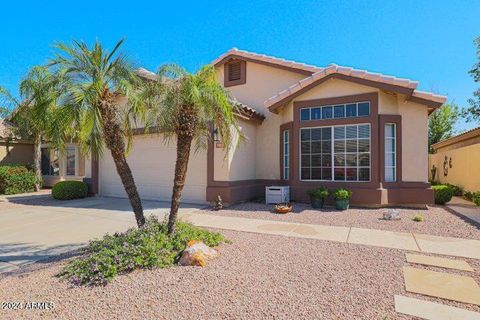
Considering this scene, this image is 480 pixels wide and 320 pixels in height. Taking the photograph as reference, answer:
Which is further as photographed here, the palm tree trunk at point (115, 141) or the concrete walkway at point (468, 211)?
the concrete walkway at point (468, 211)

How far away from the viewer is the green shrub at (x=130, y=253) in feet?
15.4

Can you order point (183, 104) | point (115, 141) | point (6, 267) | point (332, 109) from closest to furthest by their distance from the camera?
point (6, 267), point (183, 104), point (115, 141), point (332, 109)

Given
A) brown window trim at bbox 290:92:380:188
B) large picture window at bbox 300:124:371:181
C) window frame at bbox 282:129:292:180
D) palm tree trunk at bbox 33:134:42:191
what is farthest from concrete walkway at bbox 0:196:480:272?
palm tree trunk at bbox 33:134:42:191

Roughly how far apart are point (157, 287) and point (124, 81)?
4.09m

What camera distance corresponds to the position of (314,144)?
12102 millimetres

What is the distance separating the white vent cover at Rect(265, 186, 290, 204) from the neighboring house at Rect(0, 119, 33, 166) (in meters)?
18.8

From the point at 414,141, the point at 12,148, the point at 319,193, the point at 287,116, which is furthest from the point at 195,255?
the point at 12,148

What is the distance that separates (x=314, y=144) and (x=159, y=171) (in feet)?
24.9

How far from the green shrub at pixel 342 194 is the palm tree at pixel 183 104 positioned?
637 centimetres

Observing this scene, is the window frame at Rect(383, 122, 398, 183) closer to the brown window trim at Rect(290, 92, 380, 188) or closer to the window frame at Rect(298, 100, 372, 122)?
the brown window trim at Rect(290, 92, 380, 188)

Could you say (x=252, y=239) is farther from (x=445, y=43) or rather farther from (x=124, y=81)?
(x=445, y=43)

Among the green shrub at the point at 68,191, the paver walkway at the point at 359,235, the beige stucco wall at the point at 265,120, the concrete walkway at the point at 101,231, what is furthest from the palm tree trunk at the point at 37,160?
the paver walkway at the point at 359,235

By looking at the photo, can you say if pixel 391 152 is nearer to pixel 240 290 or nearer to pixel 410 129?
pixel 410 129

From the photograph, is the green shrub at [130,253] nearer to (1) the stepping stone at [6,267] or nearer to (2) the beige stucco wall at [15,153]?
(1) the stepping stone at [6,267]
